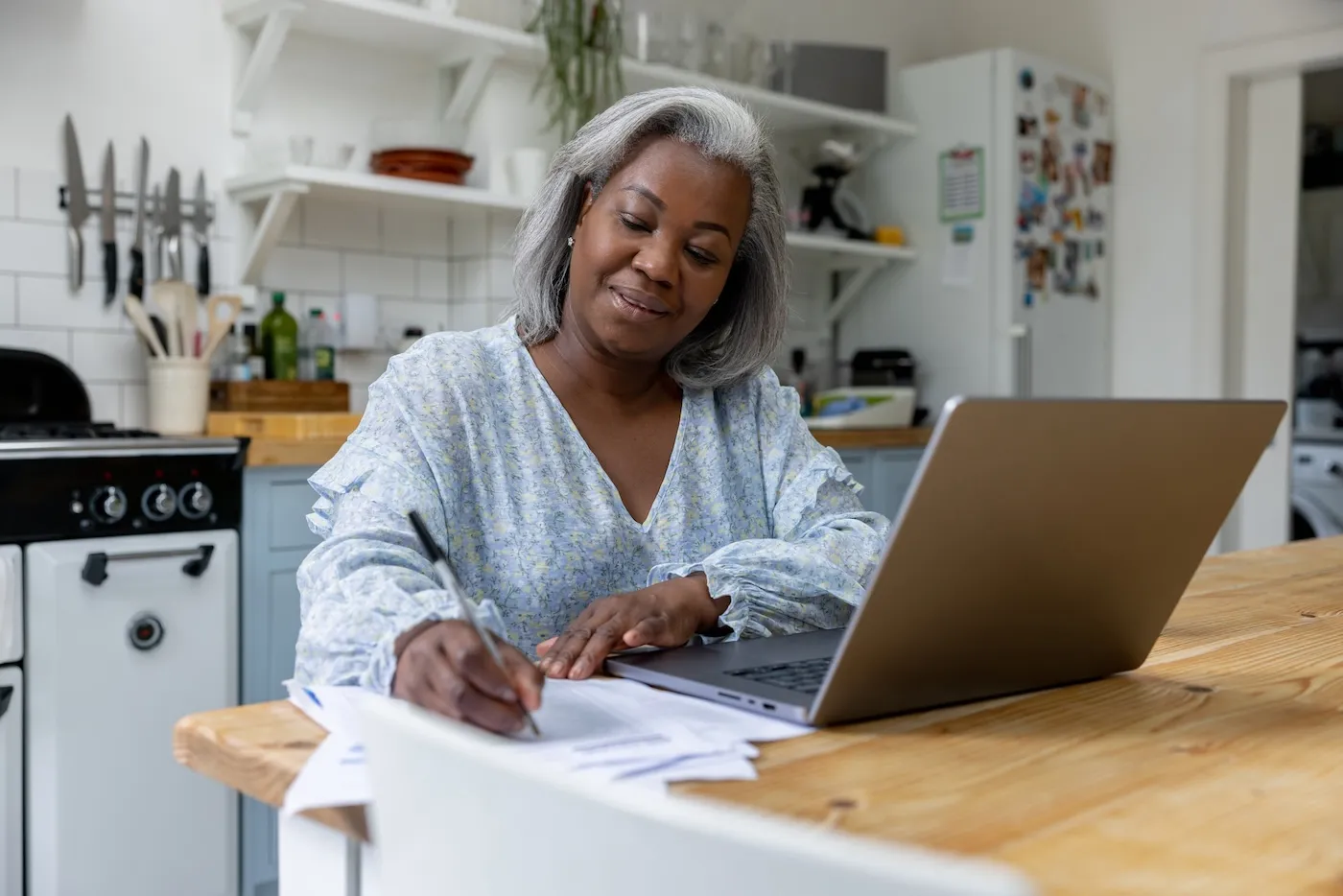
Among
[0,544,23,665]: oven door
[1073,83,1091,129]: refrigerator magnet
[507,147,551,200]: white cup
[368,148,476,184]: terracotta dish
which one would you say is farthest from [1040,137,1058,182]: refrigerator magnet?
[0,544,23,665]: oven door

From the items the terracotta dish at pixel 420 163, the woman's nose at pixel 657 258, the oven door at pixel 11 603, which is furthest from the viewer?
the terracotta dish at pixel 420 163

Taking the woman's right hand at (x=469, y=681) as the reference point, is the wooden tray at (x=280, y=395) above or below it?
above

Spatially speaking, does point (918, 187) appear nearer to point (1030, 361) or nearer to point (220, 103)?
point (1030, 361)

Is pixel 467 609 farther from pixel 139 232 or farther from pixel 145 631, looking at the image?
pixel 139 232

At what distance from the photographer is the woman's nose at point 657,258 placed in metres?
1.40

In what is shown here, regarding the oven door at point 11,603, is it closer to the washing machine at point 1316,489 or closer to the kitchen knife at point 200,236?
the kitchen knife at point 200,236

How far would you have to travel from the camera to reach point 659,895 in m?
0.38

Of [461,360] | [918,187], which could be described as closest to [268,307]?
[461,360]

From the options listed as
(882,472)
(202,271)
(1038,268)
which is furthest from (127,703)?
(1038,268)

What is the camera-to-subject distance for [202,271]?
9.68 ft

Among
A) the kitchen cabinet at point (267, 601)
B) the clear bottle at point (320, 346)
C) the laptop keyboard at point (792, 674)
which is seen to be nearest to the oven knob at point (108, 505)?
the kitchen cabinet at point (267, 601)

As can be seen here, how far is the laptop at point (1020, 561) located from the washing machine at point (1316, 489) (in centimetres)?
376

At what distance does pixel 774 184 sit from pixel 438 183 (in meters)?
1.71

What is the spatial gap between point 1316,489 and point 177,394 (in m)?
3.70
